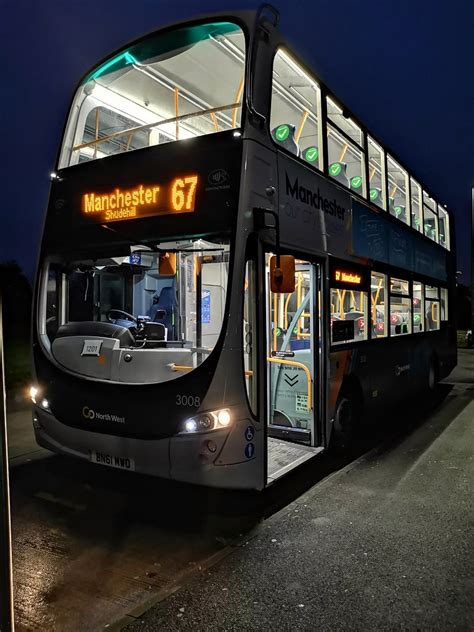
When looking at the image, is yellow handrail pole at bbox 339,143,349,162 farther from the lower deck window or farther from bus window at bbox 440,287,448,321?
bus window at bbox 440,287,448,321

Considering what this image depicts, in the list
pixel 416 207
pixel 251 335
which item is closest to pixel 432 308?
pixel 416 207

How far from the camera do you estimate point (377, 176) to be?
25.9 ft

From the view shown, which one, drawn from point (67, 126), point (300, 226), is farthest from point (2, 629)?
point (67, 126)

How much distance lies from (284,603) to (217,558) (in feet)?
2.48

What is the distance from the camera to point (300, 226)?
17.3 ft

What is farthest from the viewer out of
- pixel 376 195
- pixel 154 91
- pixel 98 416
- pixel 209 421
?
pixel 376 195

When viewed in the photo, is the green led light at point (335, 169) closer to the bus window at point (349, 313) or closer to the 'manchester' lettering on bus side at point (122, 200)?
the bus window at point (349, 313)

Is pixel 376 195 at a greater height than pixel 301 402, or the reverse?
pixel 376 195

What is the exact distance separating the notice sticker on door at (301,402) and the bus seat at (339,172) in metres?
2.65

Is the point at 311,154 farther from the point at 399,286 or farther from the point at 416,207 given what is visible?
the point at 416,207

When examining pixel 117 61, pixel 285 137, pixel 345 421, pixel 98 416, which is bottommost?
pixel 345 421

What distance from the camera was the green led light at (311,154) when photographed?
5902 mm

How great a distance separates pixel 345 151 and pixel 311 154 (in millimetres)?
1135

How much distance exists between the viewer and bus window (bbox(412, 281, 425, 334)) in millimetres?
9336
